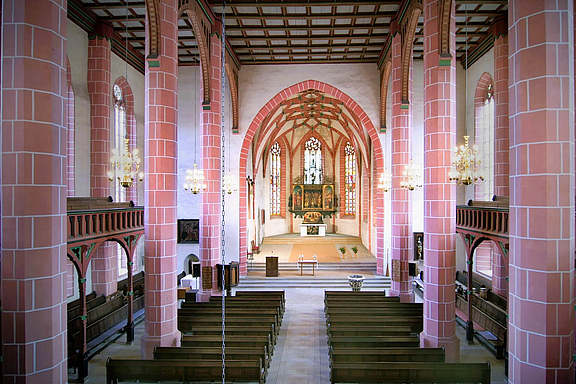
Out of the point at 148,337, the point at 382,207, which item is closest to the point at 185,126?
the point at 382,207

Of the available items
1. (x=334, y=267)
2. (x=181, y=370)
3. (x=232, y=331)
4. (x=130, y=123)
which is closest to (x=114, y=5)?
(x=130, y=123)

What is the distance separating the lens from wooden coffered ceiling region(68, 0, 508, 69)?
535 inches

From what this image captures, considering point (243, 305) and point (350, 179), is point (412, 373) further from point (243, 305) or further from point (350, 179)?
point (350, 179)

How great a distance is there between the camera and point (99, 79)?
48.3ft

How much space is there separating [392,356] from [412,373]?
0.90 metres

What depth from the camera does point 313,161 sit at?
3456 centimetres

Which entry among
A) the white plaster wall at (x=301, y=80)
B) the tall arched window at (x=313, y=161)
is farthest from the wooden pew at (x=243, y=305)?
the tall arched window at (x=313, y=161)

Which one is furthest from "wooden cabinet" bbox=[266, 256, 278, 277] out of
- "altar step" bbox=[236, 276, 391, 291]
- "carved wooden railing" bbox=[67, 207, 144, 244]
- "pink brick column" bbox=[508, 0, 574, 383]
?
"pink brick column" bbox=[508, 0, 574, 383]

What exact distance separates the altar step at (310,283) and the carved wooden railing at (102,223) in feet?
27.5

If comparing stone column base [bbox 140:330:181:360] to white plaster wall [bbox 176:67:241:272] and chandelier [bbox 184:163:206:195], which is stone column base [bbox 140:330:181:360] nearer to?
chandelier [bbox 184:163:206:195]

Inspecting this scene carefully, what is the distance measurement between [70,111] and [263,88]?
926 centimetres

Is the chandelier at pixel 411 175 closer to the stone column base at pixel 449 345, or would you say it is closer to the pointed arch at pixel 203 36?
the stone column base at pixel 449 345

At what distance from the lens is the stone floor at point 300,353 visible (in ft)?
30.8

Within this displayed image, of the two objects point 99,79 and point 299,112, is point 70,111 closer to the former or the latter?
point 99,79
